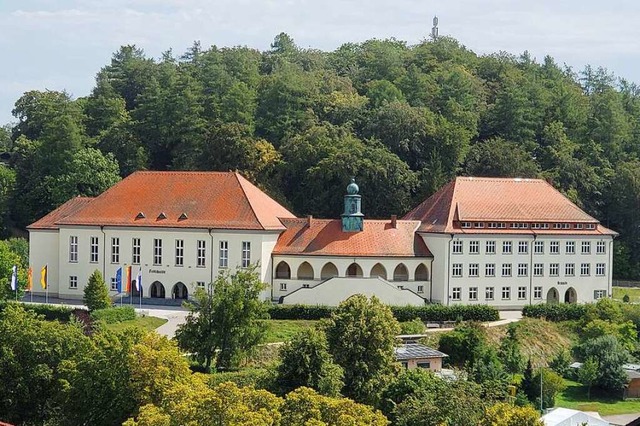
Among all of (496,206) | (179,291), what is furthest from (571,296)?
(179,291)

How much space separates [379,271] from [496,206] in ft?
23.7

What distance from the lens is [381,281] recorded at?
189ft

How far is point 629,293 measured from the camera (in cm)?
7138

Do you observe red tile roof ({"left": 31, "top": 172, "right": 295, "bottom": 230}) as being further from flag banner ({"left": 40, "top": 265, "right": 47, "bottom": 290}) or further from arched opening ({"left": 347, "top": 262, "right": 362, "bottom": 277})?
arched opening ({"left": 347, "top": 262, "right": 362, "bottom": 277})

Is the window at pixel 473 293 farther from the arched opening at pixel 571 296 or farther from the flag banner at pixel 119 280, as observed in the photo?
the flag banner at pixel 119 280

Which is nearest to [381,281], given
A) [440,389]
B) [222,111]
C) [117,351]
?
[440,389]

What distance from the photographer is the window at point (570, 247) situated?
6198 centimetres

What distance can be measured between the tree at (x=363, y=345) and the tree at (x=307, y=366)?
1.49 meters

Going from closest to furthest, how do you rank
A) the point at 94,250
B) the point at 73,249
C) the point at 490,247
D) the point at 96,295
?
the point at 96,295 → the point at 490,247 → the point at 94,250 → the point at 73,249

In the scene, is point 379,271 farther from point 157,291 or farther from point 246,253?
point 157,291

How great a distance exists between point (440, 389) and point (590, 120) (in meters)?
55.7

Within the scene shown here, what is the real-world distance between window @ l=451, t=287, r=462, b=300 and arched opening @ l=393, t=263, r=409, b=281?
239 cm

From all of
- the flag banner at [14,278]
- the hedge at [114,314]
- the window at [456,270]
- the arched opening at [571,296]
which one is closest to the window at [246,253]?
the hedge at [114,314]

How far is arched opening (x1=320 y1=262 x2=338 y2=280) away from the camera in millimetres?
59781
